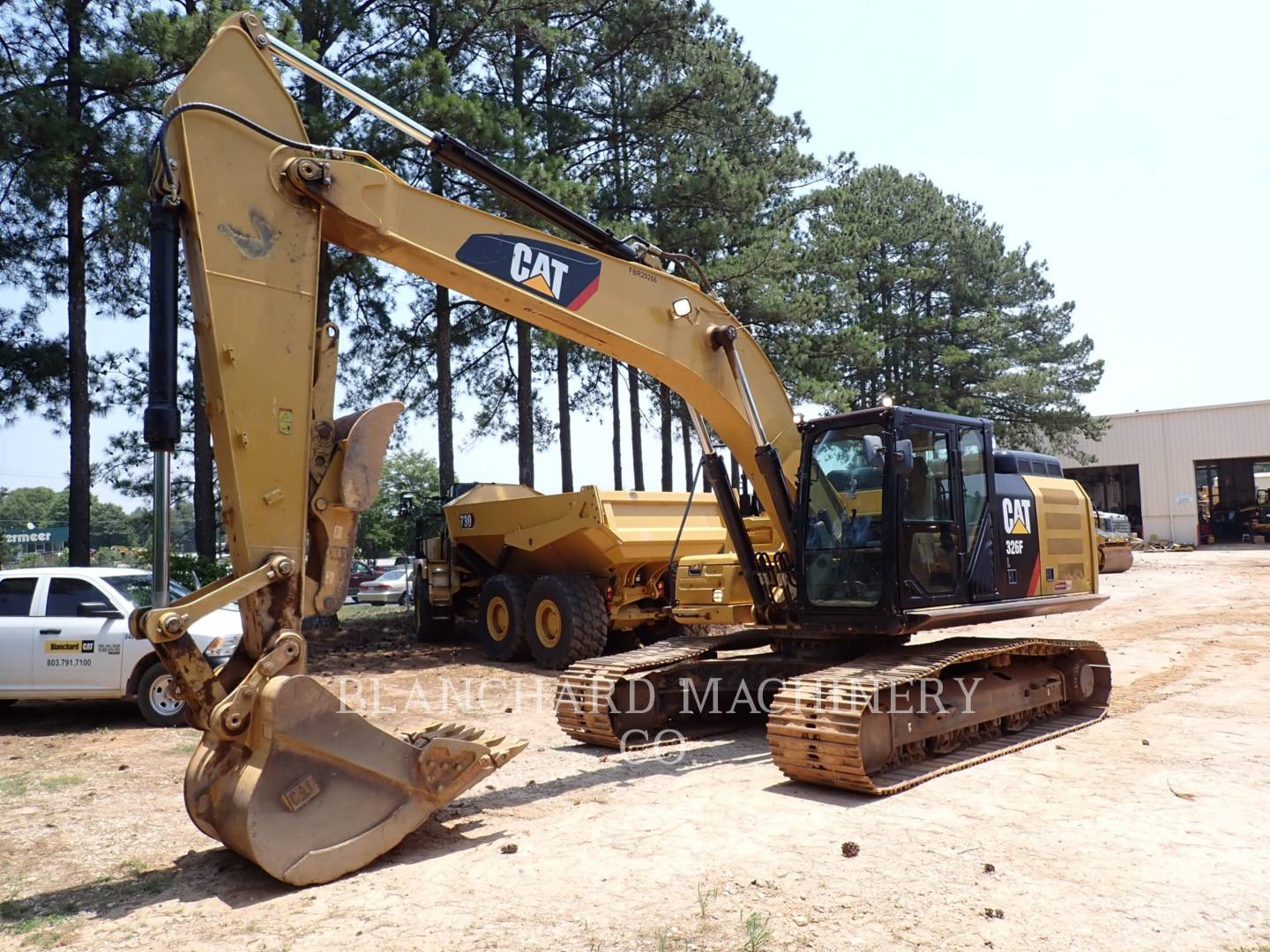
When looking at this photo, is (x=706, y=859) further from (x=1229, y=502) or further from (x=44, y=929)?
(x=1229, y=502)

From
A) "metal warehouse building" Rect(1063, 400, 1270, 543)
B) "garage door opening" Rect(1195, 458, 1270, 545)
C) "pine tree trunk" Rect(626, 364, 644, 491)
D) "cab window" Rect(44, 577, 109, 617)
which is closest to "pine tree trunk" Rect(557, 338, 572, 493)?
"pine tree trunk" Rect(626, 364, 644, 491)

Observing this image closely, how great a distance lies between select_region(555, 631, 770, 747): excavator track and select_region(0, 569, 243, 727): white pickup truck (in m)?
3.35

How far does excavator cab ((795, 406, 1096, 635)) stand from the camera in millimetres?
6992

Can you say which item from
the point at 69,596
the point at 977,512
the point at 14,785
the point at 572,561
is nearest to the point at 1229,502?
the point at 572,561

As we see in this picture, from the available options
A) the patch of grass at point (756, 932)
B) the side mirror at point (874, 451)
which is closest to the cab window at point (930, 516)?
the side mirror at point (874, 451)

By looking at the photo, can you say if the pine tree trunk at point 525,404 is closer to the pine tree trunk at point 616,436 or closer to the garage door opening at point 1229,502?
the pine tree trunk at point 616,436

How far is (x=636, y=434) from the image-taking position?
2644 centimetres

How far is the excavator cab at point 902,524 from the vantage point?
275 inches

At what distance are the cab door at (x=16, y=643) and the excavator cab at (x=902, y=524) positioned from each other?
694cm

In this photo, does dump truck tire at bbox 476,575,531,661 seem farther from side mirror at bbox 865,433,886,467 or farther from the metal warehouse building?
the metal warehouse building

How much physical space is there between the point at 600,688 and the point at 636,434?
19.0 metres

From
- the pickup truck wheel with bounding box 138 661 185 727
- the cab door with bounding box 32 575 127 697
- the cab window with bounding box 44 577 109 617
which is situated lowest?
the pickup truck wheel with bounding box 138 661 185 727

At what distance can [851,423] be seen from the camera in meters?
7.35

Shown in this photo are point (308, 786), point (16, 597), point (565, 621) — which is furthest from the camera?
point (565, 621)
